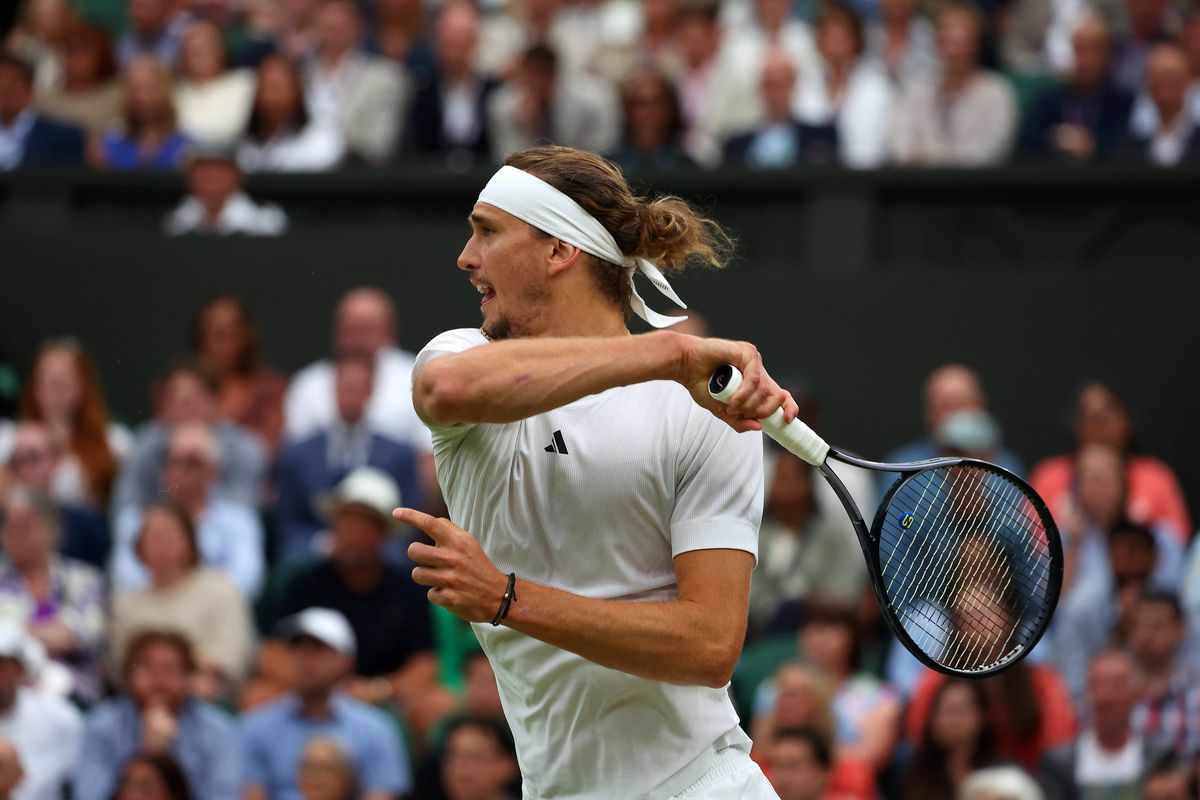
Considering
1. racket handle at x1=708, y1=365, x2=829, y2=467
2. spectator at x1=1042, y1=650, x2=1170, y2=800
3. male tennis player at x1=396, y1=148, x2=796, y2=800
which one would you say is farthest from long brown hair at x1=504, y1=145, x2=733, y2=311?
Answer: spectator at x1=1042, y1=650, x2=1170, y2=800

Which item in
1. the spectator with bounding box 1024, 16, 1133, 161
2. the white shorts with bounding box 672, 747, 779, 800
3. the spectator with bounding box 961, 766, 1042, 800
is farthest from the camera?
the spectator with bounding box 1024, 16, 1133, 161

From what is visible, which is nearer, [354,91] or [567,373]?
[567,373]

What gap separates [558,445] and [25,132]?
854cm

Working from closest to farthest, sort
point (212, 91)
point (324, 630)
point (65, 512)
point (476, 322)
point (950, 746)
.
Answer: point (950, 746), point (324, 630), point (65, 512), point (476, 322), point (212, 91)

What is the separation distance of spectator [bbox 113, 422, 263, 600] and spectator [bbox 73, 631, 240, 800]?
90 cm

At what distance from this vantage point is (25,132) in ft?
37.2

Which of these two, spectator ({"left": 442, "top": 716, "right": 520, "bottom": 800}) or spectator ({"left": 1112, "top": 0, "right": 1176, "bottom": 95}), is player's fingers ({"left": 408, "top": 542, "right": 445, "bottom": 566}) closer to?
spectator ({"left": 442, "top": 716, "right": 520, "bottom": 800})

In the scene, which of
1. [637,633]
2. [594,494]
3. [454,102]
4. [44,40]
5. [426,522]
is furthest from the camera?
[44,40]

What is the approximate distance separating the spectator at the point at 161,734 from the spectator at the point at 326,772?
0.36m

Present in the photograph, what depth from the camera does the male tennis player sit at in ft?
11.1

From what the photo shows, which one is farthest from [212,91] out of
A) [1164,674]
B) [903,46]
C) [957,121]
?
[1164,674]

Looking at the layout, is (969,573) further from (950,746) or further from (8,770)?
(8,770)

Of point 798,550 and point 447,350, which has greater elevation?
point 447,350

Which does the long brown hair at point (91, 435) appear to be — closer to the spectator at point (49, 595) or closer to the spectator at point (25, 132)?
the spectator at point (49, 595)
